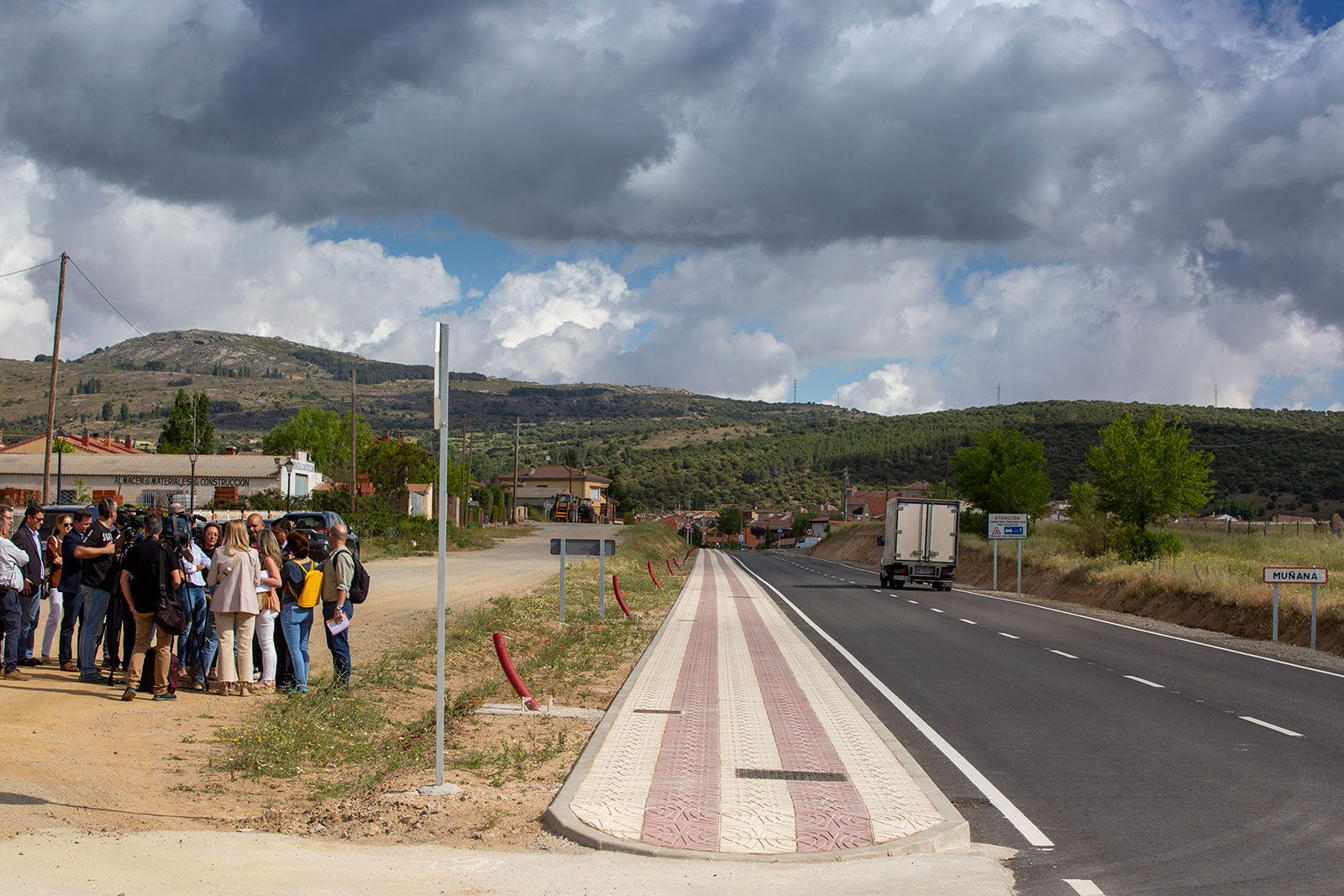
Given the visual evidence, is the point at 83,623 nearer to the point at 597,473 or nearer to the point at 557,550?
the point at 557,550

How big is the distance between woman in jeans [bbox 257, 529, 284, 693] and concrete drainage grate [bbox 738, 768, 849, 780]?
18.6ft

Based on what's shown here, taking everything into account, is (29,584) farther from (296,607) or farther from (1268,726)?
(1268,726)

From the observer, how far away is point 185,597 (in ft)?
42.3

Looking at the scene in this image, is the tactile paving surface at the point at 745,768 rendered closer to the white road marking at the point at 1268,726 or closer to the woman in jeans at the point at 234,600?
the woman in jeans at the point at 234,600

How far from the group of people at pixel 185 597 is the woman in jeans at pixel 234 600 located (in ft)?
0.04

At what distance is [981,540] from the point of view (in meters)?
69.9

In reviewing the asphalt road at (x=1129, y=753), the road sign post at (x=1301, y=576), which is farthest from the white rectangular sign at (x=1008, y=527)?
the asphalt road at (x=1129, y=753)

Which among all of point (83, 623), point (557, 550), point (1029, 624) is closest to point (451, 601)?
point (557, 550)

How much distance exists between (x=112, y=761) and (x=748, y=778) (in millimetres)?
4755

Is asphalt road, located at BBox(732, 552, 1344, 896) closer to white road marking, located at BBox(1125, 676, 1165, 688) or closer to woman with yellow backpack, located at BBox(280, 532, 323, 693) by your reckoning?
white road marking, located at BBox(1125, 676, 1165, 688)

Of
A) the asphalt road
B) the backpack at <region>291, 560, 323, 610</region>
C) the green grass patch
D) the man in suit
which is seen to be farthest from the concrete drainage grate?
the man in suit

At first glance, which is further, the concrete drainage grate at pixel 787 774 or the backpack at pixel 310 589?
the backpack at pixel 310 589

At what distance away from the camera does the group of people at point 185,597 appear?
12383 millimetres

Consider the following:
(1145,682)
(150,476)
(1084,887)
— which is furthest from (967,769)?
(150,476)
